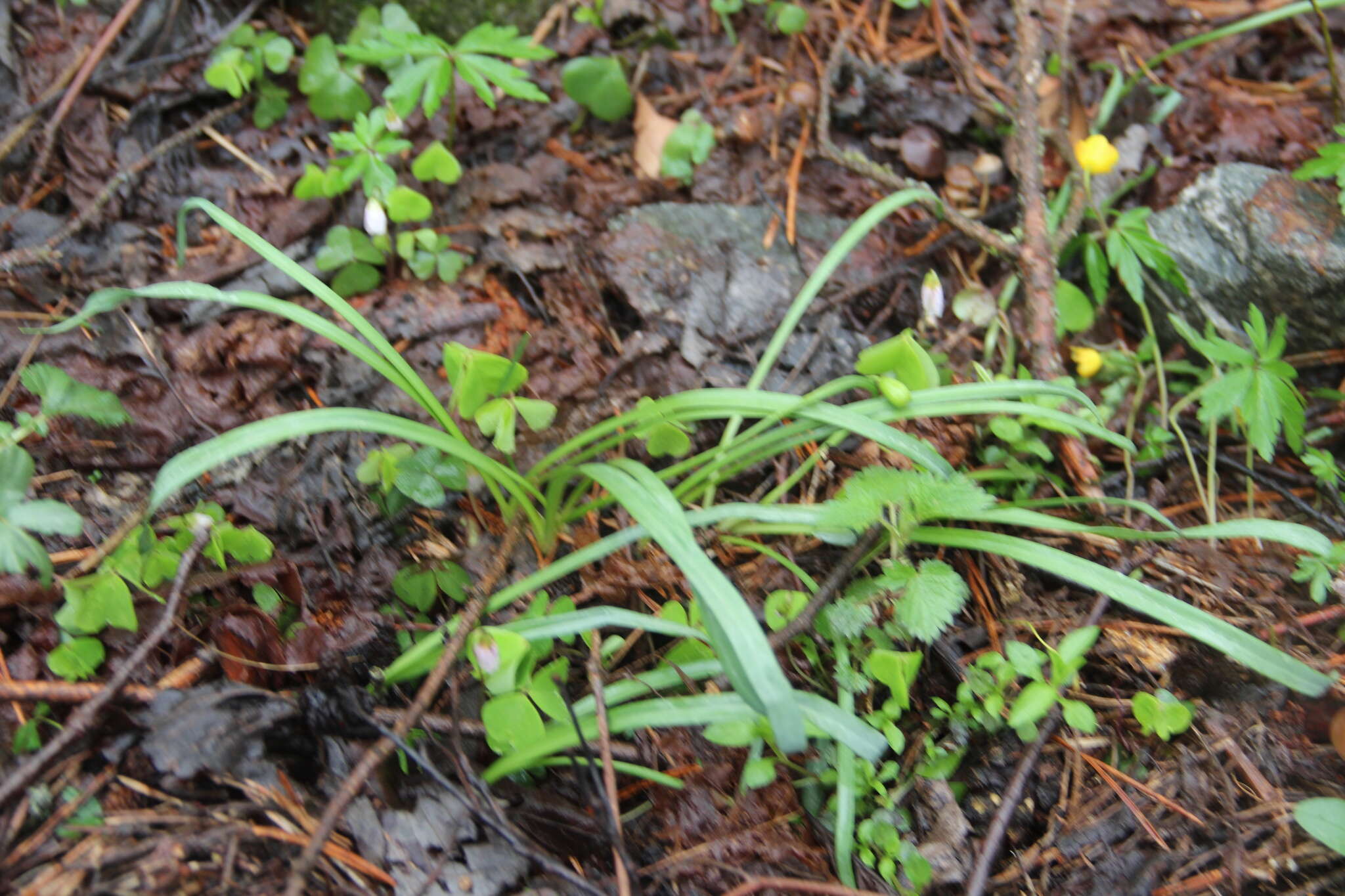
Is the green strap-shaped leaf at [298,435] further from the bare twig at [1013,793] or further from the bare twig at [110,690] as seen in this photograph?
the bare twig at [1013,793]

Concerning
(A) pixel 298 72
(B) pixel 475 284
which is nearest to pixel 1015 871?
(B) pixel 475 284

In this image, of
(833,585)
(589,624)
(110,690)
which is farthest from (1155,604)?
(110,690)

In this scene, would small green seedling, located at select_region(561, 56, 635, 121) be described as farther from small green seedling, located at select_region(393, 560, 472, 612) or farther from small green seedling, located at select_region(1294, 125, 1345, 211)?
small green seedling, located at select_region(1294, 125, 1345, 211)

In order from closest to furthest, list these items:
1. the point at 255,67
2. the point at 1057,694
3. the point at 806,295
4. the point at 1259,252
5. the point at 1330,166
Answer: the point at 1057,694, the point at 806,295, the point at 1330,166, the point at 1259,252, the point at 255,67

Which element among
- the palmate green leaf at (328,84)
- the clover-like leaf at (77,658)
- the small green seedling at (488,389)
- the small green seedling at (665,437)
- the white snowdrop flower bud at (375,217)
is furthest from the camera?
the palmate green leaf at (328,84)

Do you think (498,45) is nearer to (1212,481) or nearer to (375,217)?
(375,217)

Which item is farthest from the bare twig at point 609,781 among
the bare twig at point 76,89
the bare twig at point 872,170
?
the bare twig at point 76,89

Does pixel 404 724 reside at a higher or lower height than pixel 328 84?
lower
